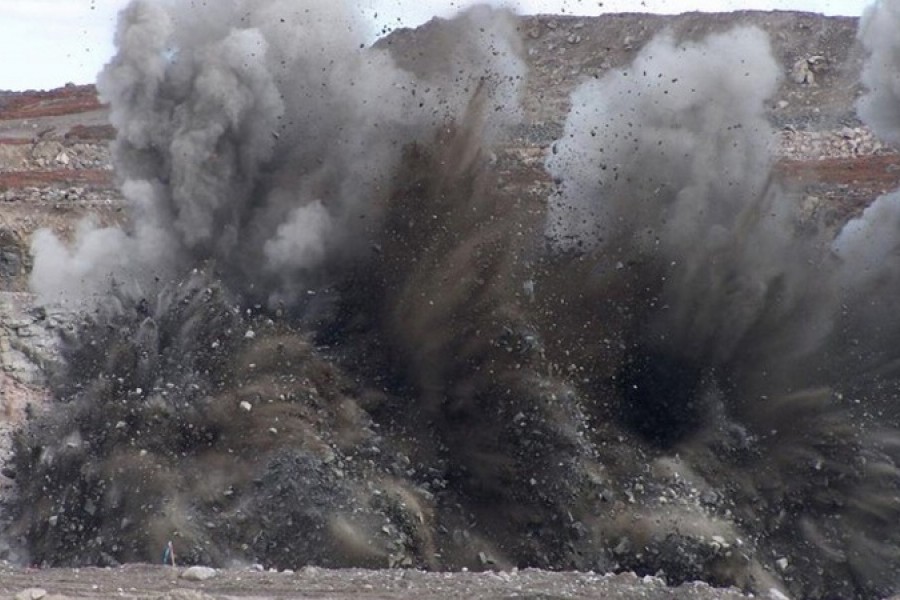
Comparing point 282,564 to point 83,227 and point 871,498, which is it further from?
point 83,227

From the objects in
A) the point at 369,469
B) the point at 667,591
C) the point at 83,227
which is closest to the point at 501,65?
the point at 369,469

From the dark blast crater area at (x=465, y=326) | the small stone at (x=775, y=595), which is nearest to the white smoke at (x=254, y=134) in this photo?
the dark blast crater area at (x=465, y=326)

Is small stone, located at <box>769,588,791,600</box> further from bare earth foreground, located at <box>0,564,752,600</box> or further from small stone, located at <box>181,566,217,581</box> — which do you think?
small stone, located at <box>181,566,217,581</box>

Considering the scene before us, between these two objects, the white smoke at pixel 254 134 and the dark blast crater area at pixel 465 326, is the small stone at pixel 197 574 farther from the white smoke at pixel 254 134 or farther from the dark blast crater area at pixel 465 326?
the white smoke at pixel 254 134

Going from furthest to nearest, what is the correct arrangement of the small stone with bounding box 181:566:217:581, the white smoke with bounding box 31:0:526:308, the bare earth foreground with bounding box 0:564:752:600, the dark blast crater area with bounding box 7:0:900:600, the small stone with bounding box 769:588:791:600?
the white smoke with bounding box 31:0:526:308, the dark blast crater area with bounding box 7:0:900:600, the small stone with bounding box 769:588:791:600, the small stone with bounding box 181:566:217:581, the bare earth foreground with bounding box 0:564:752:600

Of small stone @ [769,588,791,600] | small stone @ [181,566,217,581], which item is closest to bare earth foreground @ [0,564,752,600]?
small stone @ [181,566,217,581]

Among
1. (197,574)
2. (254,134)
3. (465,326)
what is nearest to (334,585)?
(197,574)
